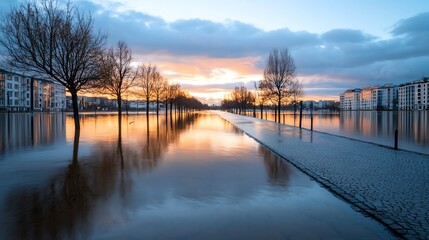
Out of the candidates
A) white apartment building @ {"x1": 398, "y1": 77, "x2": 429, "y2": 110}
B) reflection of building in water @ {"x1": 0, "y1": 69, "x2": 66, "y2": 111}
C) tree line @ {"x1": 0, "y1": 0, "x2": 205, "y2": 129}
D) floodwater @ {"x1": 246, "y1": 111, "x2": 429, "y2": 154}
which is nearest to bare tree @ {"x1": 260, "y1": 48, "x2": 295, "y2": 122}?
floodwater @ {"x1": 246, "y1": 111, "x2": 429, "y2": 154}

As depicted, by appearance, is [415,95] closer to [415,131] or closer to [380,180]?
[415,131]

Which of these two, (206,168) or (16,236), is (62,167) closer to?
(206,168)

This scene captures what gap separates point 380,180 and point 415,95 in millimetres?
203384

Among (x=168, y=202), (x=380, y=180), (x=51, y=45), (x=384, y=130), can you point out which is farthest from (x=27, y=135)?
(x=384, y=130)

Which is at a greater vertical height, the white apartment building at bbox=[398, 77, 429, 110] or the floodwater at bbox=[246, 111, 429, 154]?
the white apartment building at bbox=[398, 77, 429, 110]

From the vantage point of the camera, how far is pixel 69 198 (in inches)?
241

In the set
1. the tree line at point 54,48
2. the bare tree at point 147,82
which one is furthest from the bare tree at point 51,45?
the bare tree at point 147,82

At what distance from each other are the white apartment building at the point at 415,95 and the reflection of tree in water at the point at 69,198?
195 metres

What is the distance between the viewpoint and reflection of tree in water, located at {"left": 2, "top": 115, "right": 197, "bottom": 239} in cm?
462

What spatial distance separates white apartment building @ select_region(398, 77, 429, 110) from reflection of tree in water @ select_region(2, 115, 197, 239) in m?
195

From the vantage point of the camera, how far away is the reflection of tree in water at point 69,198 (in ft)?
15.2

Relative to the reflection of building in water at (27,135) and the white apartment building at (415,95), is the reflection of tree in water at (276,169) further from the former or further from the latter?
the white apartment building at (415,95)

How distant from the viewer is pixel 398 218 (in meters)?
5.22

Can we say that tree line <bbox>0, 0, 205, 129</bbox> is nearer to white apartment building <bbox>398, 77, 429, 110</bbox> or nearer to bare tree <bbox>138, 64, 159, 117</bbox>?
bare tree <bbox>138, 64, 159, 117</bbox>
